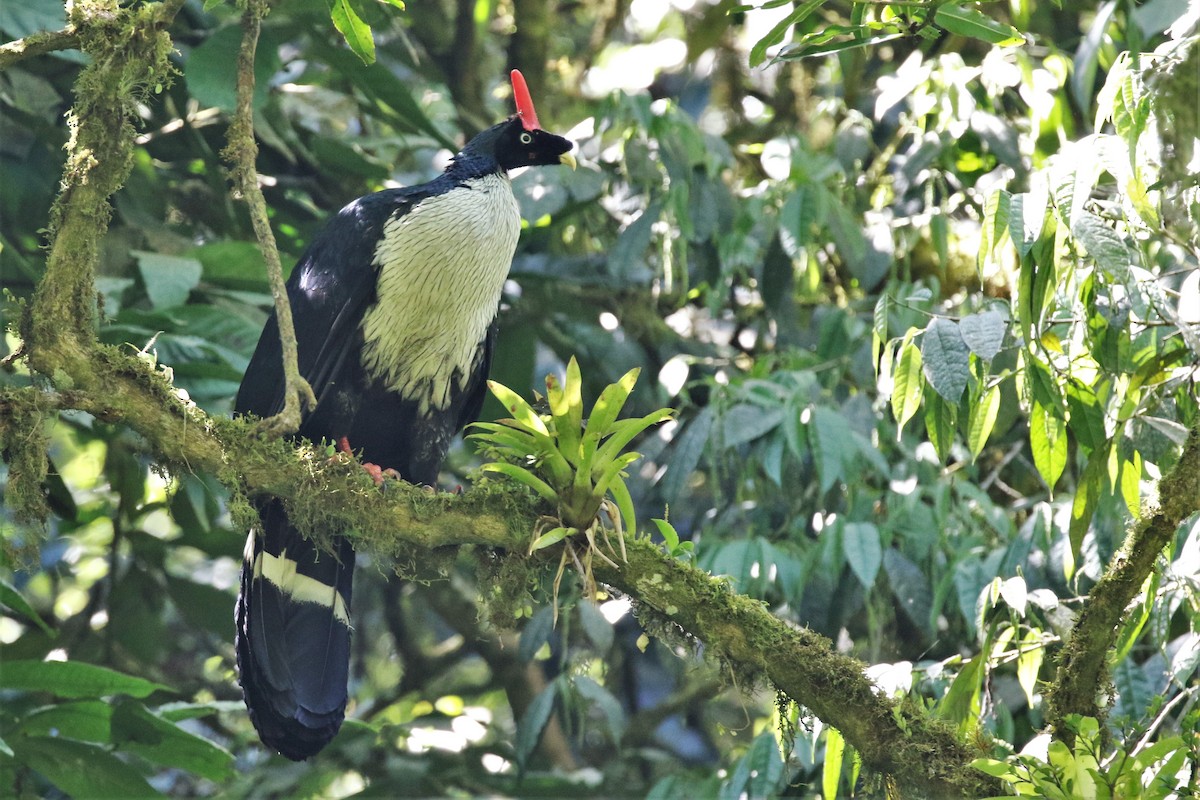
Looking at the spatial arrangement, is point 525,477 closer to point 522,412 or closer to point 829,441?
point 522,412

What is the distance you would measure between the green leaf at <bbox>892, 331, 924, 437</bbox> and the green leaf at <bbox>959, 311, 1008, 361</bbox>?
0.13m

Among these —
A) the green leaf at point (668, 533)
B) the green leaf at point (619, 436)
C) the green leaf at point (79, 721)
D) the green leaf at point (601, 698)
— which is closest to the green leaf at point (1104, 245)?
the green leaf at point (619, 436)

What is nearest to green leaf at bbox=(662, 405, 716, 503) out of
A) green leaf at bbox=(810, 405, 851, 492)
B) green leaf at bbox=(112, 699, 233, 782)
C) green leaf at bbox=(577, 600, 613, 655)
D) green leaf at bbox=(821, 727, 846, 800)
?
green leaf at bbox=(810, 405, 851, 492)

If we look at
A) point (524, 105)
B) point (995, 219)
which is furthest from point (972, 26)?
point (524, 105)

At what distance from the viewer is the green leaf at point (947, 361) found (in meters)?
2.79

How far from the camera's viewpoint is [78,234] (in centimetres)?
302

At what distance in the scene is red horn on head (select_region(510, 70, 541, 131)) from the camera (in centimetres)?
463

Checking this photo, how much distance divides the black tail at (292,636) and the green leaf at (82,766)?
2.07 feet

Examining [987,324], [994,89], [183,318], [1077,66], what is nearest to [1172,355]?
[987,324]

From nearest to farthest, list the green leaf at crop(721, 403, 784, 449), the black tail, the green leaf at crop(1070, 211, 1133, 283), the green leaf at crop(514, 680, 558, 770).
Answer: the green leaf at crop(1070, 211, 1133, 283)
the black tail
the green leaf at crop(721, 403, 784, 449)
the green leaf at crop(514, 680, 558, 770)

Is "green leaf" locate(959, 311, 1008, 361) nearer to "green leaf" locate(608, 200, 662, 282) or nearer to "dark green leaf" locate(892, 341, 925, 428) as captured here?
"dark green leaf" locate(892, 341, 925, 428)

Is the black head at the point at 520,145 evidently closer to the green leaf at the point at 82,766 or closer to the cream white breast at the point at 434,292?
the cream white breast at the point at 434,292

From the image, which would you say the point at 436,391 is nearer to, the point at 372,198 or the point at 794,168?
the point at 372,198

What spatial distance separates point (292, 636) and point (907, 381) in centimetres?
202
